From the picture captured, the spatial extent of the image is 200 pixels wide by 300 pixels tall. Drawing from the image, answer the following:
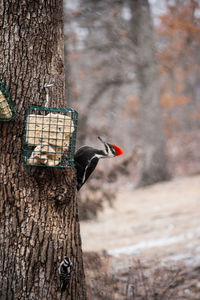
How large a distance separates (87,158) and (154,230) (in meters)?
4.50

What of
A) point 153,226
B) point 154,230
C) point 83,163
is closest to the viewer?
point 83,163

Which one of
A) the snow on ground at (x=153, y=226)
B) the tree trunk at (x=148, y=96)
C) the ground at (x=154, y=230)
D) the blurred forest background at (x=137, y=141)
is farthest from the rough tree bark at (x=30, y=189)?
the tree trunk at (x=148, y=96)

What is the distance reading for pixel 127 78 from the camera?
1453cm

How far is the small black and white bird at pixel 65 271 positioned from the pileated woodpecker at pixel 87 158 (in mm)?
828

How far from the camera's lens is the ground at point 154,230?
199 inches

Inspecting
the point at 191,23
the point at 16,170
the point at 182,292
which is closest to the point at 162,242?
the point at 182,292

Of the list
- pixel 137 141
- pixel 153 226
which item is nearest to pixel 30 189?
Result: pixel 153 226

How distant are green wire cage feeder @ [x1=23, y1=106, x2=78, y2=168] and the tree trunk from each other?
11.7 meters

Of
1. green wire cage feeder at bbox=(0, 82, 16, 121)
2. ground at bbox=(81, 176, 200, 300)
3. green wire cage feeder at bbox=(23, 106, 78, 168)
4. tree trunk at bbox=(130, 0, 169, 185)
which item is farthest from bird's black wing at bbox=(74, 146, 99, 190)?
tree trunk at bbox=(130, 0, 169, 185)

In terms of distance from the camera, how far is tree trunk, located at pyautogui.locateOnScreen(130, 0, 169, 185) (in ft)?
45.7

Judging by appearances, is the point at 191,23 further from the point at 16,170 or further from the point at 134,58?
the point at 16,170

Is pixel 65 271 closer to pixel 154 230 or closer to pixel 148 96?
pixel 154 230

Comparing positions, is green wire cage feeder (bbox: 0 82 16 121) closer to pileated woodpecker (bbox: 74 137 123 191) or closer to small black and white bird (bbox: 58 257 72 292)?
pileated woodpecker (bbox: 74 137 123 191)

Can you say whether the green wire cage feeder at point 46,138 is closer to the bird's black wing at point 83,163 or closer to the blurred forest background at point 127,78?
the bird's black wing at point 83,163
